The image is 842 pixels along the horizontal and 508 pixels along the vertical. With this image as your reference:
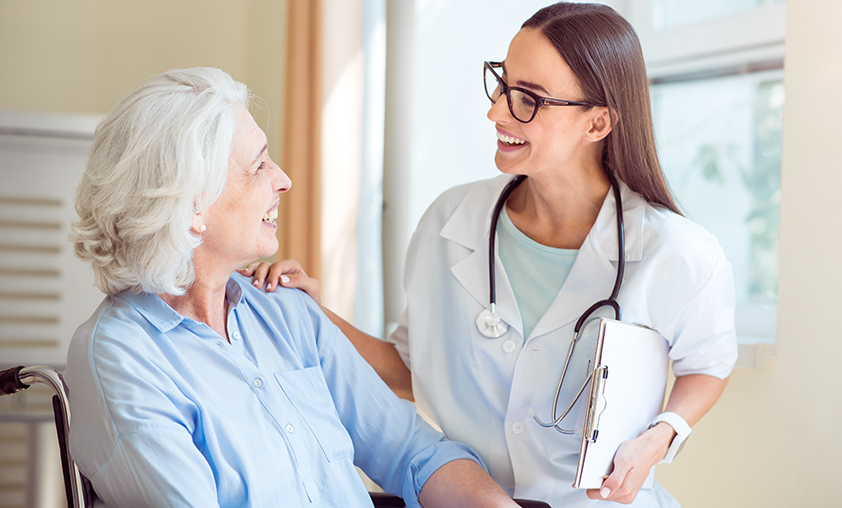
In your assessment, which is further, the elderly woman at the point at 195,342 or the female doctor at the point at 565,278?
the female doctor at the point at 565,278

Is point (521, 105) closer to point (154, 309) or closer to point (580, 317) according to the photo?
point (580, 317)

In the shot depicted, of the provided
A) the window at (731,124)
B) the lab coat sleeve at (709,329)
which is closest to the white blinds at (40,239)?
the lab coat sleeve at (709,329)

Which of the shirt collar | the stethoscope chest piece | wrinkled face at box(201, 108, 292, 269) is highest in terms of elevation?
wrinkled face at box(201, 108, 292, 269)

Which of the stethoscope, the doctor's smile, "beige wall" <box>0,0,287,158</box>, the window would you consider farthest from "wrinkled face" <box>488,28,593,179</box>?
"beige wall" <box>0,0,287,158</box>

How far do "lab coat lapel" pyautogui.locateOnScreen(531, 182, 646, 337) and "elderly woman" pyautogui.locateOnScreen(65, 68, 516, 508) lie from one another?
324 millimetres

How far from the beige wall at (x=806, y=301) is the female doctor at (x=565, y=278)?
28 centimetres

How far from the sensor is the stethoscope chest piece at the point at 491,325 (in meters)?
1.35

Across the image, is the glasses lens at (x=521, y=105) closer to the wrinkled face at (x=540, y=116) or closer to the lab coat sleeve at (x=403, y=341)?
the wrinkled face at (x=540, y=116)

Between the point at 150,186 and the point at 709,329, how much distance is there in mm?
990

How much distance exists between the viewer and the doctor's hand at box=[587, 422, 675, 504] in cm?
121

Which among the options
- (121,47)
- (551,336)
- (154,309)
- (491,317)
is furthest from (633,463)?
(121,47)

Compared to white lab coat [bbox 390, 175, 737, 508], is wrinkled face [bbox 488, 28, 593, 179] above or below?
above

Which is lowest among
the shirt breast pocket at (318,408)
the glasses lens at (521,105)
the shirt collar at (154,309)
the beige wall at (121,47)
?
the shirt breast pocket at (318,408)

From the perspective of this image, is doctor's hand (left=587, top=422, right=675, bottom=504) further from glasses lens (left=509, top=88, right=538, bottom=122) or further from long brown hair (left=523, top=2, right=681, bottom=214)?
glasses lens (left=509, top=88, right=538, bottom=122)
